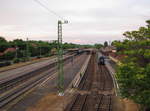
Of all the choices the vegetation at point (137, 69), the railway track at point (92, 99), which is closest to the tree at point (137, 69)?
the vegetation at point (137, 69)

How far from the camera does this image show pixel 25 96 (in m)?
25.5

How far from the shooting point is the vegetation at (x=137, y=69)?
41.6 ft

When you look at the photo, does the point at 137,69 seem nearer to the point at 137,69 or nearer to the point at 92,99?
the point at 137,69

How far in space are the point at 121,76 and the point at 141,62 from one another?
224cm

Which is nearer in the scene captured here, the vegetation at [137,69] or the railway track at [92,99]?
the vegetation at [137,69]

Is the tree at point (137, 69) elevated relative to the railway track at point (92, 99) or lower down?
elevated

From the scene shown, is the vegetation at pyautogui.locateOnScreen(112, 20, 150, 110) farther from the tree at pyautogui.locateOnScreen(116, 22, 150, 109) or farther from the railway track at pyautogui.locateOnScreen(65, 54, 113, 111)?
the railway track at pyautogui.locateOnScreen(65, 54, 113, 111)

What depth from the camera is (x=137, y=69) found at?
13234 millimetres

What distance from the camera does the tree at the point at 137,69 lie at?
41.6ft

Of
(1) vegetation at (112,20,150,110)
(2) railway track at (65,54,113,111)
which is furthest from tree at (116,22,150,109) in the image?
(2) railway track at (65,54,113,111)

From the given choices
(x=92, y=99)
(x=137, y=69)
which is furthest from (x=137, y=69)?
(x=92, y=99)

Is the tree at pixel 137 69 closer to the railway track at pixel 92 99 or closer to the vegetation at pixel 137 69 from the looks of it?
the vegetation at pixel 137 69

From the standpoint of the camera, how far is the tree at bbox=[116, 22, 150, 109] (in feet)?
41.6

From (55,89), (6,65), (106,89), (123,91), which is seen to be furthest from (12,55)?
(123,91)
